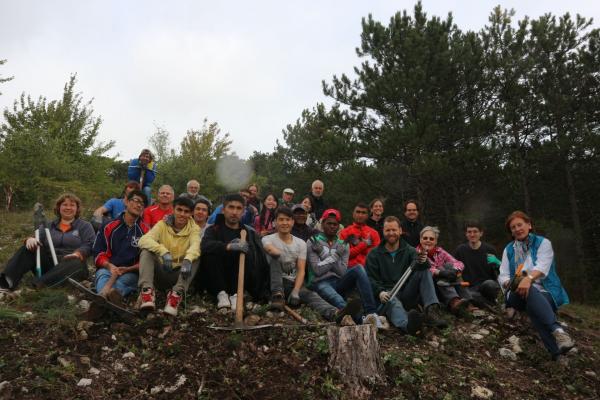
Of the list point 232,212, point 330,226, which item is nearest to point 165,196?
point 232,212

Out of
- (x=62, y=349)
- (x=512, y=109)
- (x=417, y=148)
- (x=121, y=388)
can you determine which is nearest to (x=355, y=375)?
(x=121, y=388)

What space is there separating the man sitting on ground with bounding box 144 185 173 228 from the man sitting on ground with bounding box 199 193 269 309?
5.06ft

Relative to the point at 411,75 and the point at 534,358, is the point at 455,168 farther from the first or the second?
the point at 534,358

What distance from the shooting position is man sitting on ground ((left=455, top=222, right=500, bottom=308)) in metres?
6.82

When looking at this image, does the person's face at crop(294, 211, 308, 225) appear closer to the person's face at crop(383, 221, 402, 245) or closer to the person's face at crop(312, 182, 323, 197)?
the person's face at crop(383, 221, 402, 245)

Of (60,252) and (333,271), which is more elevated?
(60,252)

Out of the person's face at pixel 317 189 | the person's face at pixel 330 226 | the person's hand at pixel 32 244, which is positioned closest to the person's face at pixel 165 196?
the person's hand at pixel 32 244

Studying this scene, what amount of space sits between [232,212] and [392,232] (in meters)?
2.30

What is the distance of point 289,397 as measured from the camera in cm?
373

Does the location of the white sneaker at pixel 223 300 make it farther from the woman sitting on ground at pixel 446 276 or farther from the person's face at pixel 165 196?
the woman sitting on ground at pixel 446 276

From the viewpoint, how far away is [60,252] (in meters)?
6.33

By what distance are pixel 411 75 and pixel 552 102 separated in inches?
214

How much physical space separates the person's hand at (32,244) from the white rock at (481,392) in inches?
236

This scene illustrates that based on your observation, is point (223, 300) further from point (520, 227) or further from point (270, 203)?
point (520, 227)
